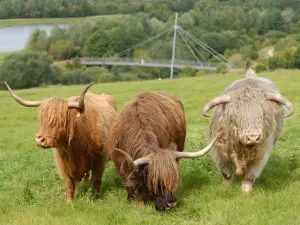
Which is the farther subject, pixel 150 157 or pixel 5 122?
pixel 5 122

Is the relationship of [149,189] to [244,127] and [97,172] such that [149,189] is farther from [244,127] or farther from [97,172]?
[97,172]

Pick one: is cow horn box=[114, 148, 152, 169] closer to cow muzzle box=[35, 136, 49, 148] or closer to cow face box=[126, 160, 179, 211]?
cow face box=[126, 160, 179, 211]

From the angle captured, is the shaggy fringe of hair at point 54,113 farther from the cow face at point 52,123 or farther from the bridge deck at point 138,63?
the bridge deck at point 138,63

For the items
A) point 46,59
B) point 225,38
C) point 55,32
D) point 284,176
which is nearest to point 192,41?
point 225,38

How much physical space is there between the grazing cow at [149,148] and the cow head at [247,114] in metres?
0.71

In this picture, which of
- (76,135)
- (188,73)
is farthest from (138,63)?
(76,135)

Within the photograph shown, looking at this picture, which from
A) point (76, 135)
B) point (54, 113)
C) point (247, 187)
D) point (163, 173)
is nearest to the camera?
point (163, 173)

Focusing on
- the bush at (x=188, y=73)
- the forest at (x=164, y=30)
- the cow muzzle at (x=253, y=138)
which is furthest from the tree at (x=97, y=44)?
the cow muzzle at (x=253, y=138)

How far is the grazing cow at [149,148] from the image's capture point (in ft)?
23.5

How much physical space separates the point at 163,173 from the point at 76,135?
6.56 feet

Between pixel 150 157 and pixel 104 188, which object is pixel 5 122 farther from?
pixel 150 157

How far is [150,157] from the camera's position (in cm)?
723

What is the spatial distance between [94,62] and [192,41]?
22.4 meters

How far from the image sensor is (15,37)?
129 m
